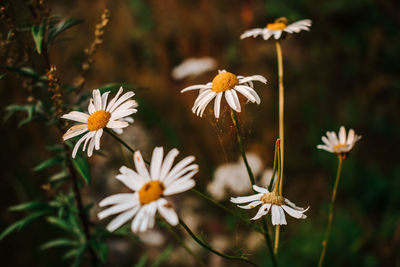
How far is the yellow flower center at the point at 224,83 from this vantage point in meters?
1.16

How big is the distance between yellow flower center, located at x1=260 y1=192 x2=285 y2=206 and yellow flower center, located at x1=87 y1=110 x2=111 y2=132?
585 mm

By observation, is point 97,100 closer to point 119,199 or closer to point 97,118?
point 97,118

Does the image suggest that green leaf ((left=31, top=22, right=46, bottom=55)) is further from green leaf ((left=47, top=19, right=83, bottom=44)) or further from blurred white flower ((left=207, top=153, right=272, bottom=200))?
blurred white flower ((left=207, top=153, right=272, bottom=200))

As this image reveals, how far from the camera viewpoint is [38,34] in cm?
118

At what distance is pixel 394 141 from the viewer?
3.32 meters

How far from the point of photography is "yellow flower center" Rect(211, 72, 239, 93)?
1.16 meters

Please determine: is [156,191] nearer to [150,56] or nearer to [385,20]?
[385,20]

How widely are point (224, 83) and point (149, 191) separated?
1.64 ft

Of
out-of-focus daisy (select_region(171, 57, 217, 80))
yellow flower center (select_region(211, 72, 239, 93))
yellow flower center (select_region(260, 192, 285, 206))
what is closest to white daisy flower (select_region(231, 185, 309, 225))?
yellow flower center (select_region(260, 192, 285, 206))

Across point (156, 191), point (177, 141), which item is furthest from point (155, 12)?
point (156, 191)

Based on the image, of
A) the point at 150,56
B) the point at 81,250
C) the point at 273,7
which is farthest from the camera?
the point at 150,56

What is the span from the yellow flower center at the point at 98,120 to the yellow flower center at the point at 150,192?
0.28 meters

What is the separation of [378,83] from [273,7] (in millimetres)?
1618

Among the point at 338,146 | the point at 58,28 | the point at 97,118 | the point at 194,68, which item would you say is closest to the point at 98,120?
the point at 97,118
